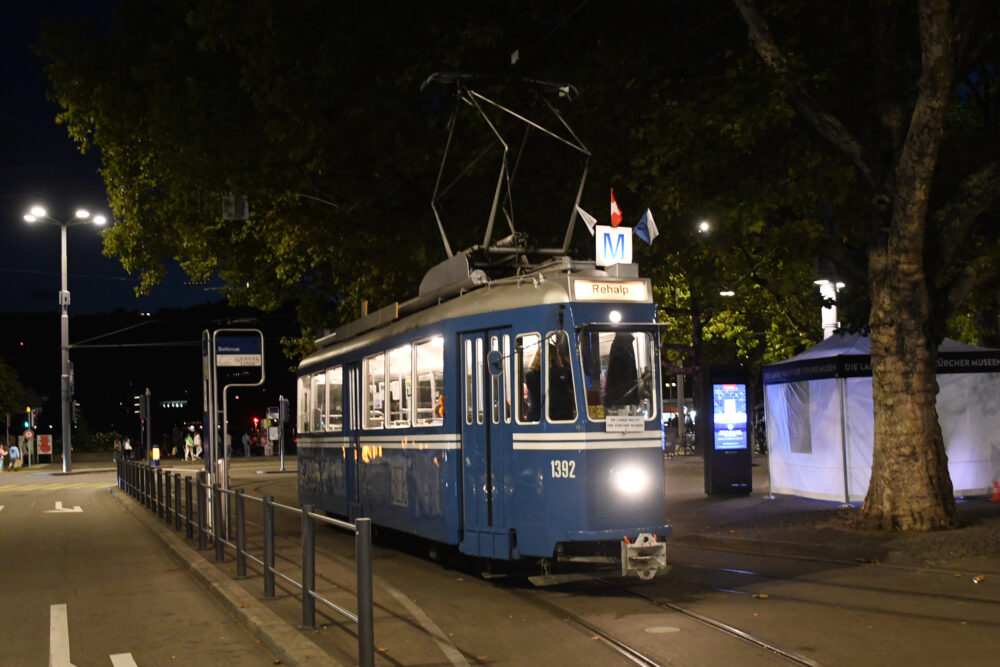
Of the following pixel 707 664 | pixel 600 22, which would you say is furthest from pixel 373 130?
pixel 707 664

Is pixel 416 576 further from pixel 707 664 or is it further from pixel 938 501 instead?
pixel 938 501

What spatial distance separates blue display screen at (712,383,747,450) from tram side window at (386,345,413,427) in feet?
29.2

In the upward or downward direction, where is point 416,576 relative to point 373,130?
downward

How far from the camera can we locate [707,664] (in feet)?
25.4

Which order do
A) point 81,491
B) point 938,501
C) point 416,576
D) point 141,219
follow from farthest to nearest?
1. point 81,491
2. point 141,219
3. point 938,501
4. point 416,576

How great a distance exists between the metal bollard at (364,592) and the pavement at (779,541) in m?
0.77

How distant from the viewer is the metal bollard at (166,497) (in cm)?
1900

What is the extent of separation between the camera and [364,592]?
6934mm

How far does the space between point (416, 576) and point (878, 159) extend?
8.19 m

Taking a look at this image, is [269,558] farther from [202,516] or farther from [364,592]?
[202,516]

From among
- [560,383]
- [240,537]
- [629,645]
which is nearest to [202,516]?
[240,537]

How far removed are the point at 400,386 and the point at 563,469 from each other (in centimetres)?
368

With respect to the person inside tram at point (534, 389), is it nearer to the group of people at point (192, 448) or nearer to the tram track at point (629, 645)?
the tram track at point (629, 645)

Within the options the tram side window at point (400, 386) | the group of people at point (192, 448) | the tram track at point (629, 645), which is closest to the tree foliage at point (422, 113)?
the tram side window at point (400, 386)
